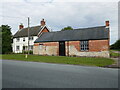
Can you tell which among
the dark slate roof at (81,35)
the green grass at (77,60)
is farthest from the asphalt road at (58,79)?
the dark slate roof at (81,35)

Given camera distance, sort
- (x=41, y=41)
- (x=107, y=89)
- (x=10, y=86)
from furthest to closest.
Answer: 1. (x=41, y=41)
2. (x=10, y=86)
3. (x=107, y=89)

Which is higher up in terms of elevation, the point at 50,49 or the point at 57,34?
the point at 57,34

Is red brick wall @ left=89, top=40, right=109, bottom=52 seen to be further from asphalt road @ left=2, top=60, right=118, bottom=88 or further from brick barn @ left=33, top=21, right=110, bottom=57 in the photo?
asphalt road @ left=2, top=60, right=118, bottom=88

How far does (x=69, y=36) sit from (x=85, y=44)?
4264mm

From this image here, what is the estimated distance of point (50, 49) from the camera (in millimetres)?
25828

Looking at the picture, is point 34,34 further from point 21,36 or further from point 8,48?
point 8,48

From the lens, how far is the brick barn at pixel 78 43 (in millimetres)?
20797

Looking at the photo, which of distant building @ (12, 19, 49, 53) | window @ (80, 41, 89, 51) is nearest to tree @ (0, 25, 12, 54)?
distant building @ (12, 19, 49, 53)

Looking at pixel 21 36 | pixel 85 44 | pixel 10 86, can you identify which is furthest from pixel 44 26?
pixel 10 86

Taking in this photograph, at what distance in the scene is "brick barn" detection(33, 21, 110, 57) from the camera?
20797mm

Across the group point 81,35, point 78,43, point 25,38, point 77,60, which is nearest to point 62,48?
point 78,43

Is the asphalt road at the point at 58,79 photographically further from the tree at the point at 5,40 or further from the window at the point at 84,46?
the tree at the point at 5,40

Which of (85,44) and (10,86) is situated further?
(85,44)

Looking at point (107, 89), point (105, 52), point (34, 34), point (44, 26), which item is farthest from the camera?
point (44, 26)
